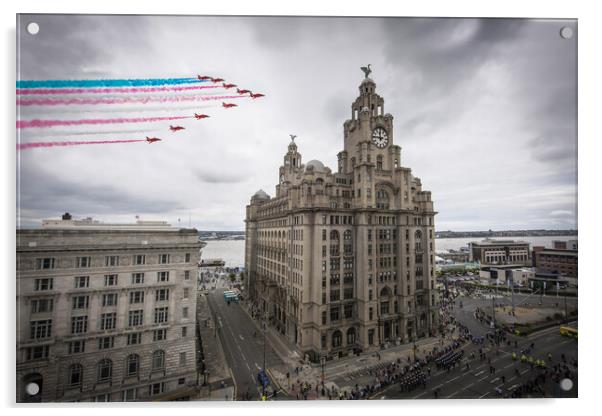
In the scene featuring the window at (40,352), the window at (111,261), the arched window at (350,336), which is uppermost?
the window at (111,261)

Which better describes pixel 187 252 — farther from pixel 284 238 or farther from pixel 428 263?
pixel 428 263

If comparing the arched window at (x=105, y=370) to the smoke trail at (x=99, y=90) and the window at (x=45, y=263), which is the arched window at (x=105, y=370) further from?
the smoke trail at (x=99, y=90)

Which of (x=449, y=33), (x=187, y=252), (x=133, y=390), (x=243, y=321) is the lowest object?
(x=243, y=321)

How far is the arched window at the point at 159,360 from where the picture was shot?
25.8 metres

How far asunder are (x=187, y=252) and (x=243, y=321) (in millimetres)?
34832

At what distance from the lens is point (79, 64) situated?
19.9 metres

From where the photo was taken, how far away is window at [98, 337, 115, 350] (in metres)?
24.2

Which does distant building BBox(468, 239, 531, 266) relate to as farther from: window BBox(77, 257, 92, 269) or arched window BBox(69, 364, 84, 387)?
arched window BBox(69, 364, 84, 387)

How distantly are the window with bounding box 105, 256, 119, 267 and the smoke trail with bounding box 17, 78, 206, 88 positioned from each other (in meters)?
14.4

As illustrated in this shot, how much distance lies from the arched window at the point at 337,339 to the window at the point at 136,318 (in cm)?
2650

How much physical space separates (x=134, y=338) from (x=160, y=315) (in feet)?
8.77

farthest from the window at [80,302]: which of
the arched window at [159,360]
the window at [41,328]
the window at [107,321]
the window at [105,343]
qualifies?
the arched window at [159,360]
